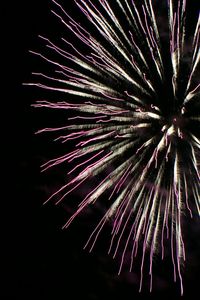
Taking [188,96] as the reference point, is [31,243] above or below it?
below

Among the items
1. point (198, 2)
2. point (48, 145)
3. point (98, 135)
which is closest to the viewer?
point (98, 135)

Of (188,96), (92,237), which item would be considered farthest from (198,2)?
(92,237)

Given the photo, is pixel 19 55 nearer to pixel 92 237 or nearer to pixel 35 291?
pixel 92 237

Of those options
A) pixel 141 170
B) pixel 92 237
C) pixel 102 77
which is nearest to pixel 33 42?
pixel 102 77

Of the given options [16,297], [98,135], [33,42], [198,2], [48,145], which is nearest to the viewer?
[98,135]

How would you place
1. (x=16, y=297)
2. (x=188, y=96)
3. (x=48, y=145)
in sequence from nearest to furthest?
(x=188, y=96), (x=48, y=145), (x=16, y=297)

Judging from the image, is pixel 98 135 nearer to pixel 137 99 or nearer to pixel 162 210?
pixel 137 99

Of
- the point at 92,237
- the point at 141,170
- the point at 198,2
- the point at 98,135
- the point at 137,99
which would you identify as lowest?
the point at 92,237

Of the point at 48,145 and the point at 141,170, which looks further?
the point at 48,145

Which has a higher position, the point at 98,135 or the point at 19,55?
the point at 19,55
